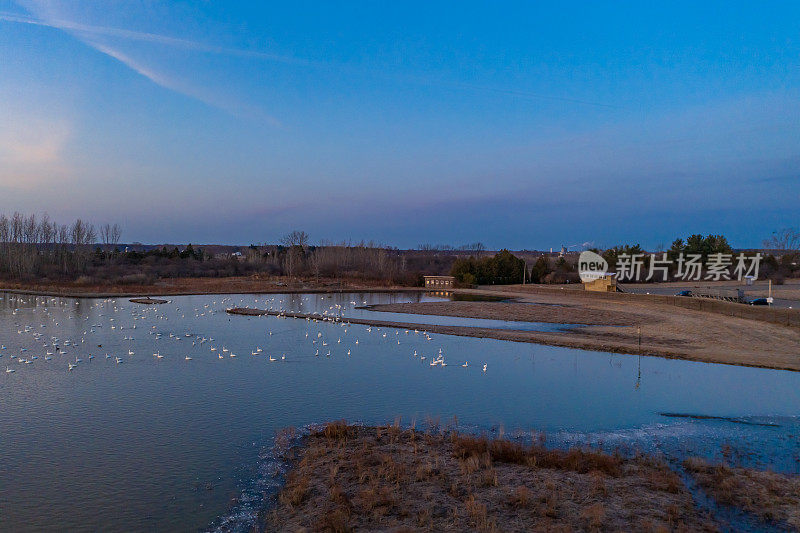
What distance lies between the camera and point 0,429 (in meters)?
11.0

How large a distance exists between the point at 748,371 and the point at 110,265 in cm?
7750

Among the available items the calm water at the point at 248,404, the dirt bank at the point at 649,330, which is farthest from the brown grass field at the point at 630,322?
the calm water at the point at 248,404

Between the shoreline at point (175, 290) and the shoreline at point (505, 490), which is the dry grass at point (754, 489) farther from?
the shoreline at point (175, 290)

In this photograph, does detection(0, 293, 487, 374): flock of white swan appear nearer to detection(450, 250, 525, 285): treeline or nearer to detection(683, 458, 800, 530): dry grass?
detection(683, 458, 800, 530): dry grass

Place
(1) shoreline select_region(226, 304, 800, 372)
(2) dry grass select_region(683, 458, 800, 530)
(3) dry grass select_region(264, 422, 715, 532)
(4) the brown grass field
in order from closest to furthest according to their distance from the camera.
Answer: (3) dry grass select_region(264, 422, 715, 532)
(2) dry grass select_region(683, 458, 800, 530)
(1) shoreline select_region(226, 304, 800, 372)
(4) the brown grass field

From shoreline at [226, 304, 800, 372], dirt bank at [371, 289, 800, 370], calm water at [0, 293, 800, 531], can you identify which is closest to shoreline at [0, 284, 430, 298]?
dirt bank at [371, 289, 800, 370]

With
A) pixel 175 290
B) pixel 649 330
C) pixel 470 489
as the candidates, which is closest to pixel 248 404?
pixel 470 489

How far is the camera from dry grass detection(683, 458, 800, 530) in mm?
7359

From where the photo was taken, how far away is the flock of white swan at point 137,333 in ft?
62.2

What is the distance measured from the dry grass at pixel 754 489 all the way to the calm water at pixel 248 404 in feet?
3.46

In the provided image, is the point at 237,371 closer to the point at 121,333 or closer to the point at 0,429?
the point at 0,429

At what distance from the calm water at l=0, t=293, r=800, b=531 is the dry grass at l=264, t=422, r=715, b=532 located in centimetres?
122

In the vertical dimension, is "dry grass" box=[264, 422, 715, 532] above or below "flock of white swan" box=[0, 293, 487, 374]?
above

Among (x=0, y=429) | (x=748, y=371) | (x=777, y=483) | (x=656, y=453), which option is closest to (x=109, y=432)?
(x=0, y=429)
